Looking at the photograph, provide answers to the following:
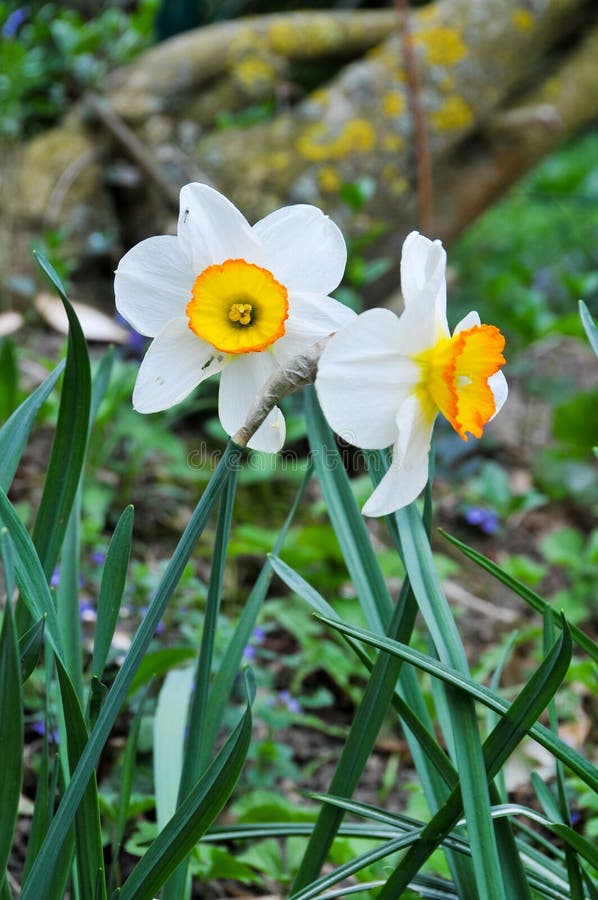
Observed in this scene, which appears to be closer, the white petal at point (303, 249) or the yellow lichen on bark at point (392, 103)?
the white petal at point (303, 249)

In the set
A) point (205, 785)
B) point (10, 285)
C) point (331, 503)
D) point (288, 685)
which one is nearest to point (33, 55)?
point (10, 285)

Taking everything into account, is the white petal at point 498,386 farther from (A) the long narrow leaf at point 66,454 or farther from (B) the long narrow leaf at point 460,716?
(A) the long narrow leaf at point 66,454

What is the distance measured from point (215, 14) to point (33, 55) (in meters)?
1.77

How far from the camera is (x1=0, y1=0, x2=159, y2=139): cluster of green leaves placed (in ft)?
9.20

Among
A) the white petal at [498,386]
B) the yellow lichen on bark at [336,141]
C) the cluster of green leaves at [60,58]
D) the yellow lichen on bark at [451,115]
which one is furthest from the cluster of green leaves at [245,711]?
the yellow lichen on bark at [451,115]

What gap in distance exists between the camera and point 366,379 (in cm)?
58

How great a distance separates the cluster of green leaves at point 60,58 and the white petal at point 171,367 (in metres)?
2.41

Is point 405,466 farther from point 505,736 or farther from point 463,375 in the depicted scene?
point 505,736

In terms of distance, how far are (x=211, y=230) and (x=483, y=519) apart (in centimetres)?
181

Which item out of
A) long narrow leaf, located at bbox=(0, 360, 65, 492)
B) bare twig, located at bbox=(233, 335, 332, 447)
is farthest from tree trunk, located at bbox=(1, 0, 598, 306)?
bare twig, located at bbox=(233, 335, 332, 447)

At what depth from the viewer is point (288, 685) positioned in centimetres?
174

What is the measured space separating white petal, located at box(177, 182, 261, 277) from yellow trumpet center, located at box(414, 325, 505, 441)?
145 mm

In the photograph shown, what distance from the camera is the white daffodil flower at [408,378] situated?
1.88 ft

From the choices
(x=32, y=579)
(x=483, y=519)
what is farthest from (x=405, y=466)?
(x=483, y=519)
